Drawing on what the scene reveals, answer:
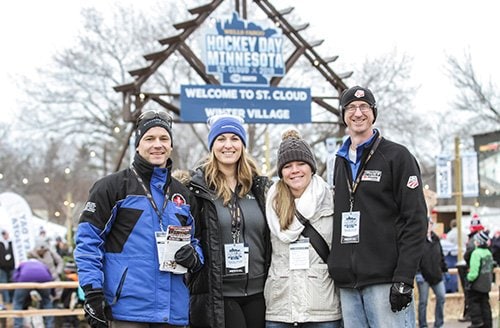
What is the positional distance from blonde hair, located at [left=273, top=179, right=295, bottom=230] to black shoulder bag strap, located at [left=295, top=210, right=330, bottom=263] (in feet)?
0.20

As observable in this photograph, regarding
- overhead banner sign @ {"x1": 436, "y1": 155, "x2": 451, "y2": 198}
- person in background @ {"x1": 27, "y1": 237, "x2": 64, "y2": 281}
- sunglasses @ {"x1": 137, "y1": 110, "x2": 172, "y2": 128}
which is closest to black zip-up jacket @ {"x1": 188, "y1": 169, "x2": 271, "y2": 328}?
sunglasses @ {"x1": 137, "y1": 110, "x2": 172, "y2": 128}

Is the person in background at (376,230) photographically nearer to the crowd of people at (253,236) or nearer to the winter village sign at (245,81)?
the crowd of people at (253,236)

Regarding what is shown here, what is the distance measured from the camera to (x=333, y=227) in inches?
186

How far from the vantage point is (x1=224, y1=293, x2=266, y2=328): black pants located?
4.80 m

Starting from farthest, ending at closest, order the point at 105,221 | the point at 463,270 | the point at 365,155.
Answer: the point at 463,270 < the point at 365,155 < the point at 105,221

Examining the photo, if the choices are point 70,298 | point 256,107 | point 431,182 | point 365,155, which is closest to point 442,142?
point 431,182

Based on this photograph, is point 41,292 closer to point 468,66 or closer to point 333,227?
point 333,227

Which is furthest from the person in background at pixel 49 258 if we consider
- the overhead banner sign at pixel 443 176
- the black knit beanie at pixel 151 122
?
the black knit beanie at pixel 151 122

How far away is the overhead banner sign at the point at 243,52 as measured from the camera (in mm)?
14734

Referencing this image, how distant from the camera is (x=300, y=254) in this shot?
4.77 meters

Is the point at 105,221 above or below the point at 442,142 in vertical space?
below

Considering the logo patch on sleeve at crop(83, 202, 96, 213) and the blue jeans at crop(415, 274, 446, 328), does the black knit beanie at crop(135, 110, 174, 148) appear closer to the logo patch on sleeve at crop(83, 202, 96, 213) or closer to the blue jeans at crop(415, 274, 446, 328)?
the logo patch on sleeve at crop(83, 202, 96, 213)

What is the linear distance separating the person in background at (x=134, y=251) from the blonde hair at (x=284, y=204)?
62 centimetres

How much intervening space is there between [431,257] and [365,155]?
6.89 meters
